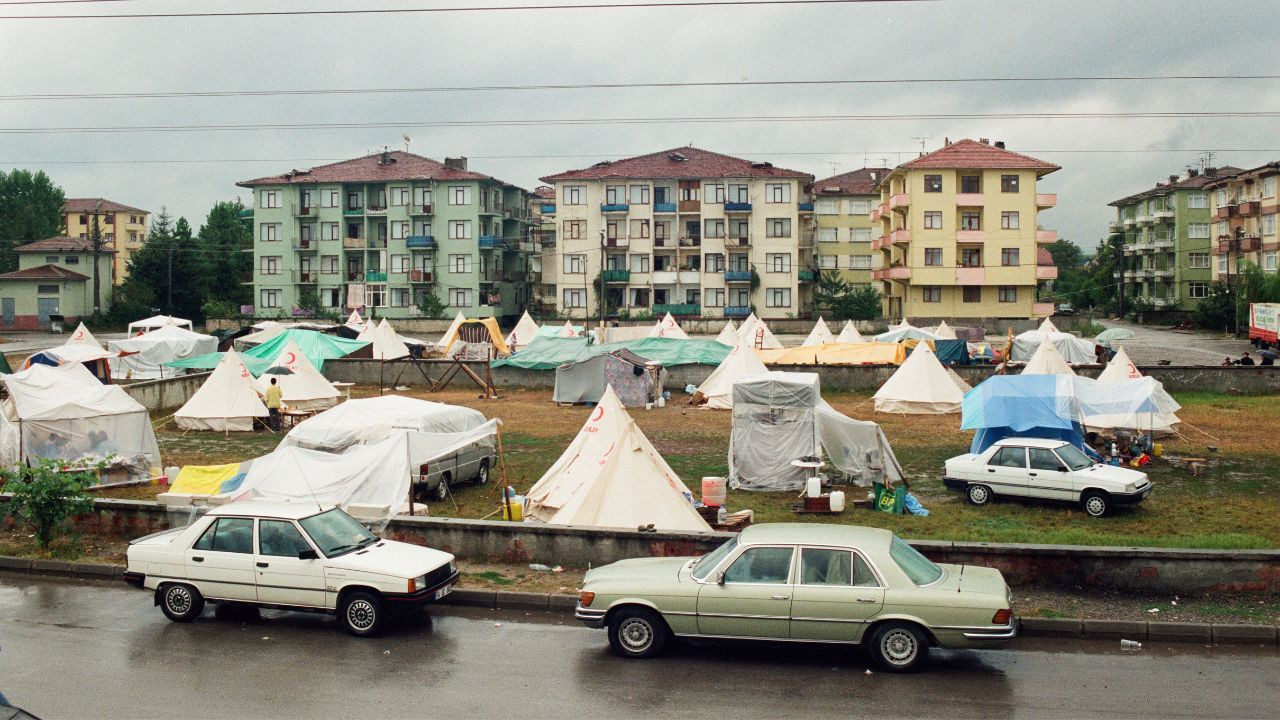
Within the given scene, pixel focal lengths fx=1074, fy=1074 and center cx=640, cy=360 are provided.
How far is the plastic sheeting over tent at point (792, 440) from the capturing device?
74.6 ft

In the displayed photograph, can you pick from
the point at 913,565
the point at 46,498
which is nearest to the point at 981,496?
the point at 913,565

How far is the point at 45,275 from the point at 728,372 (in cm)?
6708

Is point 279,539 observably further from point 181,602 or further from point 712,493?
point 712,493

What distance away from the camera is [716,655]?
1138cm

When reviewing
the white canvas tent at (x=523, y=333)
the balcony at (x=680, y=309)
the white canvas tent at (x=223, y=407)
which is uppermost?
the balcony at (x=680, y=309)

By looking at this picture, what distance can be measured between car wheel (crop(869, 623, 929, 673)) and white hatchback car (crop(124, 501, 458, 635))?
16.7ft

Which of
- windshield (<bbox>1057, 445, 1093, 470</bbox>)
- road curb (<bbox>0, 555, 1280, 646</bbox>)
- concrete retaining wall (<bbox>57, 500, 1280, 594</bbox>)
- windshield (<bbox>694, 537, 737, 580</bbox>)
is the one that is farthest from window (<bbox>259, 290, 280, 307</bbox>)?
windshield (<bbox>694, 537, 737, 580</bbox>)

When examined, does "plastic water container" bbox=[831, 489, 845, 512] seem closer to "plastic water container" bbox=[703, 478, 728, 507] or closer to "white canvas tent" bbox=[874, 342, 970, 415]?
"plastic water container" bbox=[703, 478, 728, 507]

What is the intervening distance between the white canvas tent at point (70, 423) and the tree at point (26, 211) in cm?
9749

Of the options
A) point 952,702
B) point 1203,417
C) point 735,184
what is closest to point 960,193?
point 735,184

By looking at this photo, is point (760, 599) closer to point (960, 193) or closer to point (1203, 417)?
point (1203, 417)

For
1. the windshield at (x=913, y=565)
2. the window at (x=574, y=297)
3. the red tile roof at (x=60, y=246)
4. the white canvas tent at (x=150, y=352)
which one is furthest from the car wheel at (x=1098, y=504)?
the red tile roof at (x=60, y=246)

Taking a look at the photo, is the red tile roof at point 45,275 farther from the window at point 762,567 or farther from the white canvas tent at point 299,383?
the window at point 762,567

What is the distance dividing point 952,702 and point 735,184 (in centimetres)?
7284
